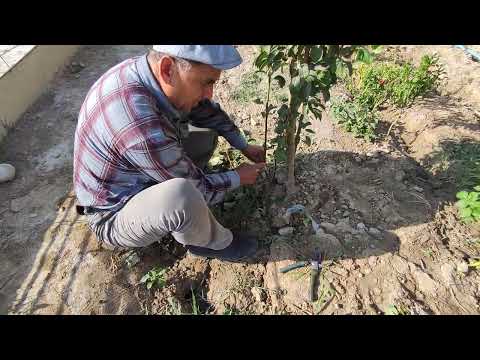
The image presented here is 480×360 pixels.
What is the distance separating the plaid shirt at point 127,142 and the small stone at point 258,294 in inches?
26.1

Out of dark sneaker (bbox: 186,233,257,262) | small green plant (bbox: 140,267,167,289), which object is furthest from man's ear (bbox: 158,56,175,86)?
small green plant (bbox: 140,267,167,289)

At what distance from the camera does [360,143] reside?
306 centimetres

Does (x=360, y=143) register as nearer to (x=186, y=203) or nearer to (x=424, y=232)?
(x=424, y=232)

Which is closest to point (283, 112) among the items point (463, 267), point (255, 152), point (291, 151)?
point (291, 151)

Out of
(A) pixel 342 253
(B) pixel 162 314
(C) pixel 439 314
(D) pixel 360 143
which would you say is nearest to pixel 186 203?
(B) pixel 162 314

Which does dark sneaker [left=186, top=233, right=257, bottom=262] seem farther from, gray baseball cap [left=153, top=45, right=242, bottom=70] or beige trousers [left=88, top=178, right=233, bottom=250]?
gray baseball cap [left=153, top=45, right=242, bottom=70]

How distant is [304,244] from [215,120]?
1.00 m

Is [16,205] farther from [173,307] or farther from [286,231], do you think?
[286,231]

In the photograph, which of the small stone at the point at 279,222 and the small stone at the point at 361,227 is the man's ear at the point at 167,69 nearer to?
the small stone at the point at 279,222

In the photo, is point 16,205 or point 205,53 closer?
point 205,53

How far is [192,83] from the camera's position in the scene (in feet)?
5.56

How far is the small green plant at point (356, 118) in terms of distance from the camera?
3109mm

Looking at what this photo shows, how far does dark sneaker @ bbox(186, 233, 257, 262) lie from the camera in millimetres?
2322

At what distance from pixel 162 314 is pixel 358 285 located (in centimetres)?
118
